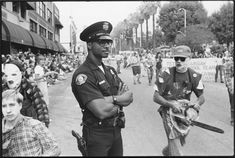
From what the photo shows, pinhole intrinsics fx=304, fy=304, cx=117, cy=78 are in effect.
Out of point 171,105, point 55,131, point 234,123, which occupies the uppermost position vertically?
point 171,105

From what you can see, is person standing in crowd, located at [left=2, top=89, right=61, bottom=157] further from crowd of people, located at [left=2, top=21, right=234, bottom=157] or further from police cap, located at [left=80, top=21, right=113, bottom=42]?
police cap, located at [left=80, top=21, right=113, bottom=42]

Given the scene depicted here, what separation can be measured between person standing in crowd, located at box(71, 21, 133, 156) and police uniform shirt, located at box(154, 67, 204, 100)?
3.46 feet

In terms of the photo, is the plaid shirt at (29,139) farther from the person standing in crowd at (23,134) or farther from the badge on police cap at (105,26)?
the badge on police cap at (105,26)

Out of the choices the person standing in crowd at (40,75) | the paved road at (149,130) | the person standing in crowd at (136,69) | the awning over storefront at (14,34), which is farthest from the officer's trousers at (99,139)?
the person standing in crowd at (136,69)

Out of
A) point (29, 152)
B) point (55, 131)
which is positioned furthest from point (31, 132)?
point (55, 131)

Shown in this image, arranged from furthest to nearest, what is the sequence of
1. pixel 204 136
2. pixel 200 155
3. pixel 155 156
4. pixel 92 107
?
pixel 204 136, pixel 155 156, pixel 200 155, pixel 92 107

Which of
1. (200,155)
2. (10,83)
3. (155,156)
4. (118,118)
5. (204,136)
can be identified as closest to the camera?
(118,118)

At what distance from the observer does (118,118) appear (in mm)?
2527

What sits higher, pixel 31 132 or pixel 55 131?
pixel 31 132

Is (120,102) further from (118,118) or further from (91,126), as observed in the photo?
(91,126)

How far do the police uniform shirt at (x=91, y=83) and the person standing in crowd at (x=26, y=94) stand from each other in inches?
29.0

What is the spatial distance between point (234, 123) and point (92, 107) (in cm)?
193

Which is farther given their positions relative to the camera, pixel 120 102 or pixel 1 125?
pixel 120 102

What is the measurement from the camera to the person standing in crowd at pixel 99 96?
2.36 metres
